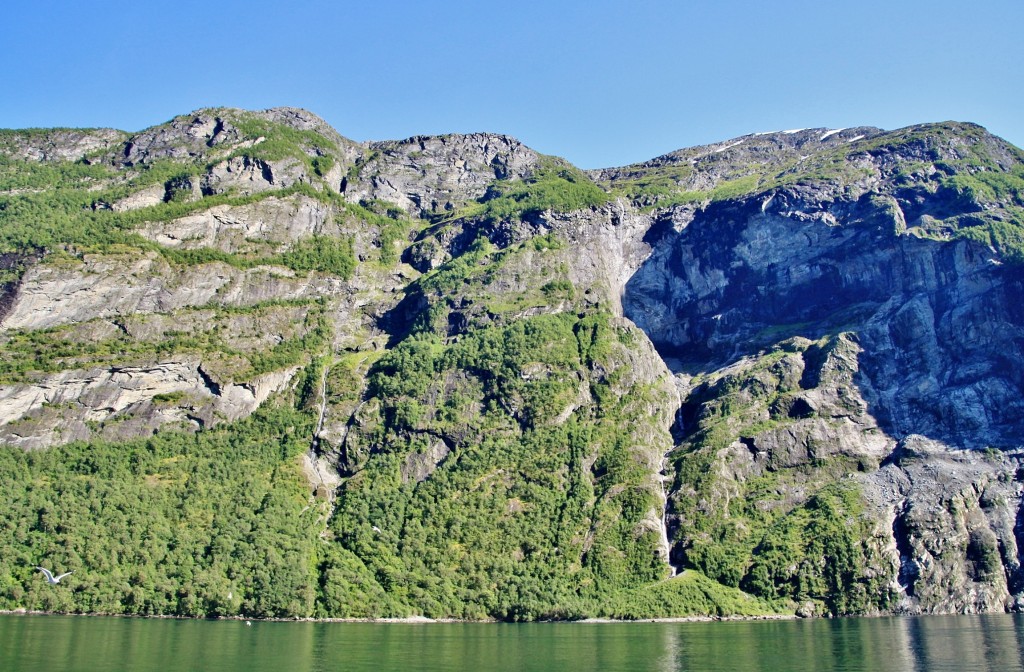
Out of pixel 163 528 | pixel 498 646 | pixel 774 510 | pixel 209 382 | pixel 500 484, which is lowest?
pixel 498 646

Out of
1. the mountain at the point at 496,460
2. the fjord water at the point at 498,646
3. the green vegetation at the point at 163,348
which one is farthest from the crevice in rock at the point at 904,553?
the green vegetation at the point at 163,348

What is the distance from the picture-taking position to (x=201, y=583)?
128 metres

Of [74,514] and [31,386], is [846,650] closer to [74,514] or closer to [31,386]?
[74,514]

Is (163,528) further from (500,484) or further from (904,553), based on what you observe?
(904,553)

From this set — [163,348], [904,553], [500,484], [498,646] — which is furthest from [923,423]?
[163,348]

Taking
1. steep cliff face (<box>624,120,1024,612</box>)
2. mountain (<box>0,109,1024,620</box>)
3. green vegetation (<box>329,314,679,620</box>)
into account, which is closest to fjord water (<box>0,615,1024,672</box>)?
mountain (<box>0,109,1024,620</box>)

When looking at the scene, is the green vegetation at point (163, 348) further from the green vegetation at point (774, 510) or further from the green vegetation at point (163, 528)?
the green vegetation at point (774, 510)

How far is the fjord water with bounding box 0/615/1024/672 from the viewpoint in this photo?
70875 mm

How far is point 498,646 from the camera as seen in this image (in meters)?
91.2

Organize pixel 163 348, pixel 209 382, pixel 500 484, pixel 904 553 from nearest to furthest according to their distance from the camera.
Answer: pixel 904 553 < pixel 500 484 < pixel 209 382 < pixel 163 348

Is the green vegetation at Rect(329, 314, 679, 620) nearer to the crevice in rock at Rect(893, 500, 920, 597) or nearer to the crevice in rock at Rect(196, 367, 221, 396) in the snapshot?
the crevice in rock at Rect(196, 367, 221, 396)

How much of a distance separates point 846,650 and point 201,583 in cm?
9233

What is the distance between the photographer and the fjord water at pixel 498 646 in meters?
70.9

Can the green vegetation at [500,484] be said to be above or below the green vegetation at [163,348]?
below
